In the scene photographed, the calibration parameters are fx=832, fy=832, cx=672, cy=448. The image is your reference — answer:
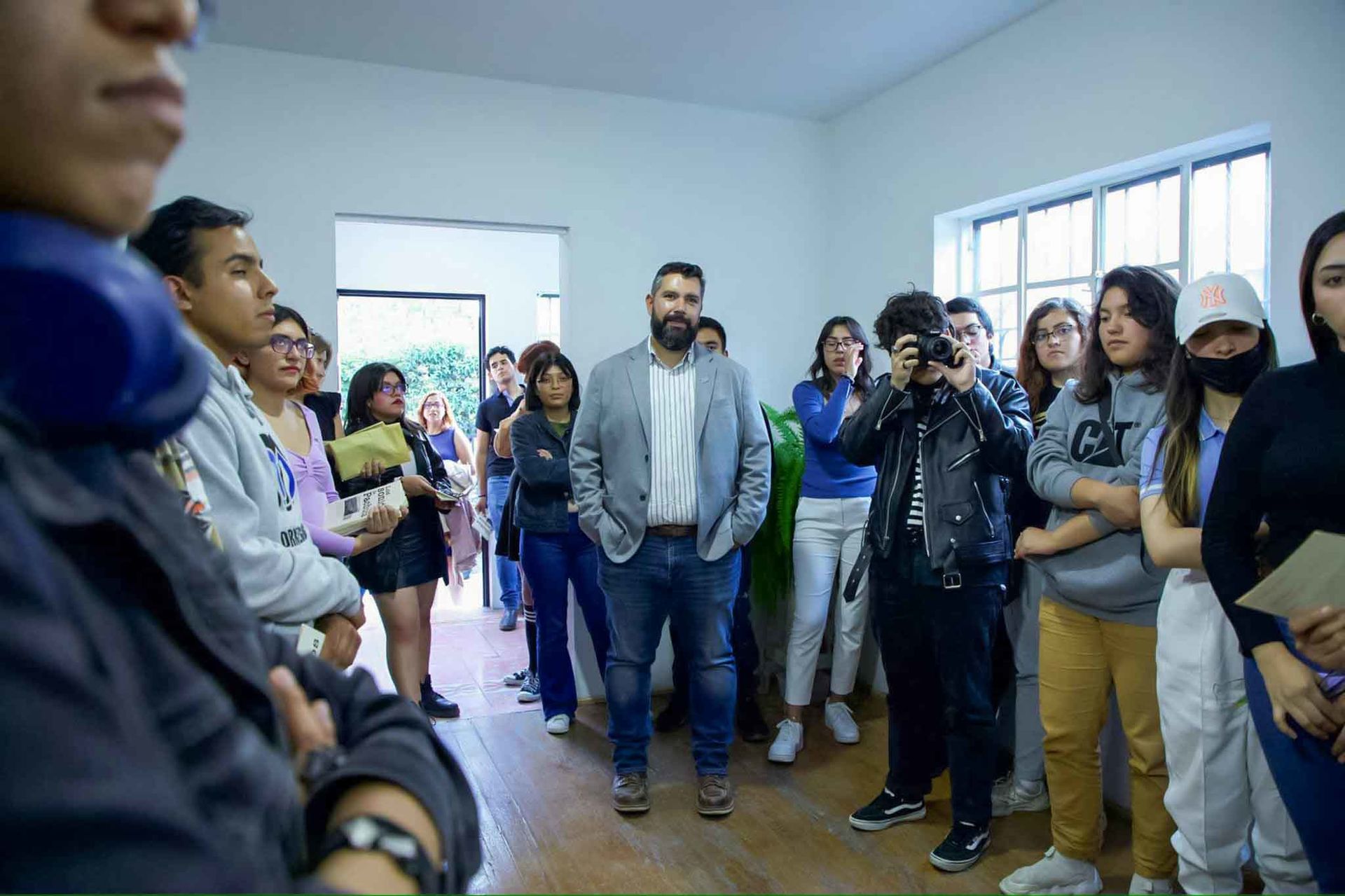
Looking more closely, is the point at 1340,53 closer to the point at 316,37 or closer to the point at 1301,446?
the point at 1301,446

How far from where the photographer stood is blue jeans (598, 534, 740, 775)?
2.85 meters

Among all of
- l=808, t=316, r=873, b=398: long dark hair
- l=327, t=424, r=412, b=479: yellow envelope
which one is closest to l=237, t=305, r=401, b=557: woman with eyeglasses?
l=327, t=424, r=412, b=479: yellow envelope

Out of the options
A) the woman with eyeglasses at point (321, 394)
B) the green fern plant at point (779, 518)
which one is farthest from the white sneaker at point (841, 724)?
the woman with eyeglasses at point (321, 394)

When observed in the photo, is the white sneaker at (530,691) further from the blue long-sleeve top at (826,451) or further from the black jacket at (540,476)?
the blue long-sleeve top at (826,451)

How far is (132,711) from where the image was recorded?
40 cm

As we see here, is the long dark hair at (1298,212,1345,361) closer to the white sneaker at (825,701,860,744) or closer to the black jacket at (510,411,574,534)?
the white sneaker at (825,701,860,744)

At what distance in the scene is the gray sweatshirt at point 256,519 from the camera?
133cm

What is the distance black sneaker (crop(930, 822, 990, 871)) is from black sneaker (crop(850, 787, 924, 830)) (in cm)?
23

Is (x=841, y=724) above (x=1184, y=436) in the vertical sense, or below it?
below

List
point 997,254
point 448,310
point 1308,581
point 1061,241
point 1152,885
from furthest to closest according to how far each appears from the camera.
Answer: point 448,310 → point 997,254 → point 1061,241 → point 1152,885 → point 1308,581

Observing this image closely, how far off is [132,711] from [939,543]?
2.22 meters

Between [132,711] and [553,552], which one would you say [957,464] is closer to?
[553,552]

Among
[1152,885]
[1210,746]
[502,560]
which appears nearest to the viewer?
[1210,746]

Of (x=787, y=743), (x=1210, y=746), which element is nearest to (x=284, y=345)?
(x=787, y=743)
